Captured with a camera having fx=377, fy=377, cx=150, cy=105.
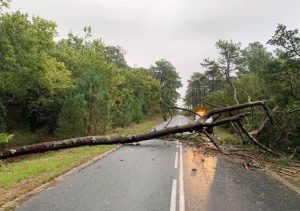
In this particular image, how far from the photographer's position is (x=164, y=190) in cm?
1029

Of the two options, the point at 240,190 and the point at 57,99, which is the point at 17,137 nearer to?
the point at 57,99

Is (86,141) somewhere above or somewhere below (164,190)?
above

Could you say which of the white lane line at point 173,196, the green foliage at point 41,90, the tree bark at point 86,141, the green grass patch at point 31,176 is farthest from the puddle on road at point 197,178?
the green foliage at point 41,90

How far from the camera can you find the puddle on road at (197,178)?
9047 mm

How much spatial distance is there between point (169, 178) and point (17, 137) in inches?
754

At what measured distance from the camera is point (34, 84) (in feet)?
94.4

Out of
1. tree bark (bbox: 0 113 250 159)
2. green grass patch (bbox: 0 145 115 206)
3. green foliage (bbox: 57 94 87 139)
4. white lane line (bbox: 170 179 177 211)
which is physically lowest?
white lane line (bbox: 170 179 177 211)

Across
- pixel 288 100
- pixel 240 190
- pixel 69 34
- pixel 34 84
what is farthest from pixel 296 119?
pixel 69 34

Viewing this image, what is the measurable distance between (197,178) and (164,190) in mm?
2237

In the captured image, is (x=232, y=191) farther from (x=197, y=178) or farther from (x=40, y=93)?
(x=40, y=93)

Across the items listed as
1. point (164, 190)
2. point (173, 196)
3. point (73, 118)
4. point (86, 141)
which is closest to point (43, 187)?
point (164, 190)

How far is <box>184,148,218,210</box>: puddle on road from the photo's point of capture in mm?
9047

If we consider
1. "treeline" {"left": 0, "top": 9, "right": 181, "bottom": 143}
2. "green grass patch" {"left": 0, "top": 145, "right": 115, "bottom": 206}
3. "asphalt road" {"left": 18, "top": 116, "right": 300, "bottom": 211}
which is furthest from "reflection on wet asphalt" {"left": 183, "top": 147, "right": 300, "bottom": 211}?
"treeline" {"left": 0, "top": 9, "right": 181, "bottom": 143}

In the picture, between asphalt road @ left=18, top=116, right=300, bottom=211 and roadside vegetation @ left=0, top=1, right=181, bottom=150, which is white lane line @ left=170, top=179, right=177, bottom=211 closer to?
asphalt road @ left=18, top=116, right=300, bottom=211
